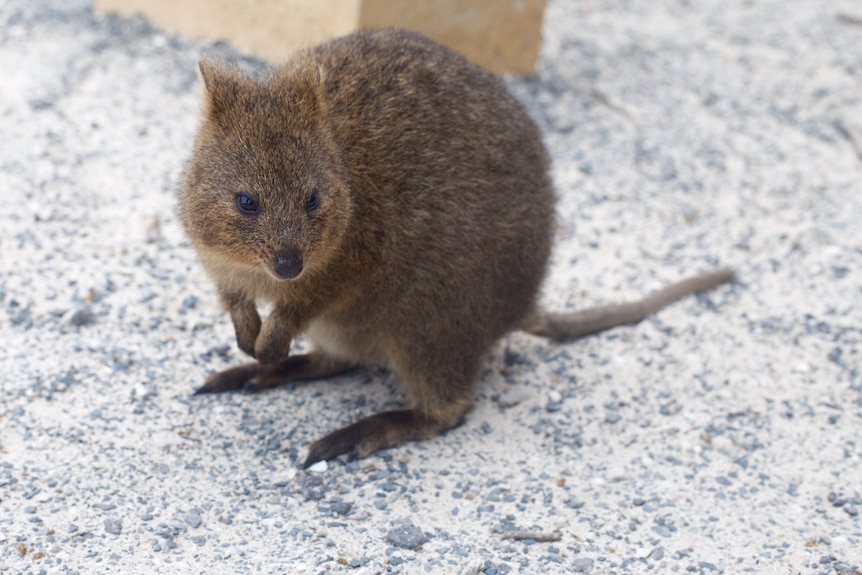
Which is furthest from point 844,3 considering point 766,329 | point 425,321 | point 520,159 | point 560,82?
point 425,321

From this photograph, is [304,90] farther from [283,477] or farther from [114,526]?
[114,526]

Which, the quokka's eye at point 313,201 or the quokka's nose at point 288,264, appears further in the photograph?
the quokka's eye at point 313,201

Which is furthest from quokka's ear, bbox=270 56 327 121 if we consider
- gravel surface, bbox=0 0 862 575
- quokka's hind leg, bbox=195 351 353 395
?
gravel surface, bbox=0 0 862 575

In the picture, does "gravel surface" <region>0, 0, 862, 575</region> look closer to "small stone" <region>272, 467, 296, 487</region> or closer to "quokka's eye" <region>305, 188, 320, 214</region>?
"small stone" <region>272, 467, 296, 487</region>

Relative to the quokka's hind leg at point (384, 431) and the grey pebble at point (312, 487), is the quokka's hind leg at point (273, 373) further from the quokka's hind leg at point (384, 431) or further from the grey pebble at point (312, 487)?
the grey pebble at point (312, 487)

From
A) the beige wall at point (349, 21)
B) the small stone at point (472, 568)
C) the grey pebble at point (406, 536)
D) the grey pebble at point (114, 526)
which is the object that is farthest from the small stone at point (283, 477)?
the beige wall at point (349, 21)

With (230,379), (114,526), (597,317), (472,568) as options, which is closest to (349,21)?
(597,317)
